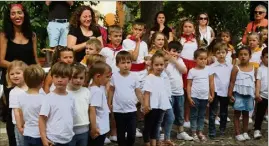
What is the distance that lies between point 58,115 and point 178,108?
2.55 metres

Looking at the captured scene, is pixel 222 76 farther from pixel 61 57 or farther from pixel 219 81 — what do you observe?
pixel 61 57

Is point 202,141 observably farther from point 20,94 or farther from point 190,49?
point 20,94

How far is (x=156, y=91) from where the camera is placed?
→ 5430 mm

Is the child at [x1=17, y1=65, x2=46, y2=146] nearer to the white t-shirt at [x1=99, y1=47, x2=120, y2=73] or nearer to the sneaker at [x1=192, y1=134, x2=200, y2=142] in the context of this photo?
the white t-shirt at [x1=99, y1=47, x2=120, y2=73]

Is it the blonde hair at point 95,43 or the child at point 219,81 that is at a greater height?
the blonde hair at point 95,43

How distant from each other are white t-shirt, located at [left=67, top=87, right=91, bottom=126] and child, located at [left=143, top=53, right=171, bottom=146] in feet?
3.90

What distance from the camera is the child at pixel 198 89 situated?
606 cm

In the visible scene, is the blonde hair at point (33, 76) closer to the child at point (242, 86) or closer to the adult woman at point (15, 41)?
the adult woman at point (15, 41)

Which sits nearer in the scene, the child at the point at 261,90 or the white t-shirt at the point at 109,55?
the white t-shirt at the point at 109,55

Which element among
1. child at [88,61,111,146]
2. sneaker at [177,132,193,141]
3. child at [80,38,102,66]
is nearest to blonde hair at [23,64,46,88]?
child at [88,61,111,146]

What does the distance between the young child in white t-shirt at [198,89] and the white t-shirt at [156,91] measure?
72cm

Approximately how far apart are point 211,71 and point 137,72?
1.07 m

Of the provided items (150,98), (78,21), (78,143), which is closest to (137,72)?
(150,98)

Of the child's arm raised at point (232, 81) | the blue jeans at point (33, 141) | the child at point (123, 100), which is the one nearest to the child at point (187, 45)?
the child's arm raised at point (232, 81)
